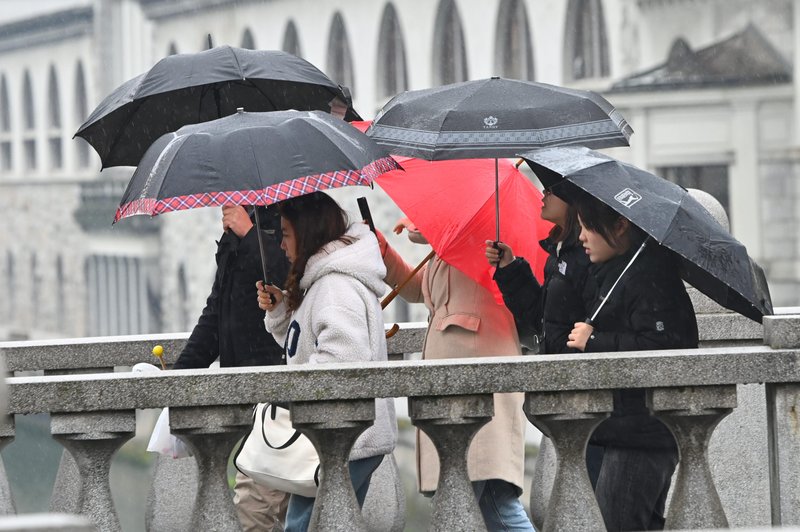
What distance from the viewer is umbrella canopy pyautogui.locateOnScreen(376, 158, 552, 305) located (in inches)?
227

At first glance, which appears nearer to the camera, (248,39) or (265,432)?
(265,432)

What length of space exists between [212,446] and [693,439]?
4.39 ft

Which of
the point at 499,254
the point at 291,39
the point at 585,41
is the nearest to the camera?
the point at 499,254

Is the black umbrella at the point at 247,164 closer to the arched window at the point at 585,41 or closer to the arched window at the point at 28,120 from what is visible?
the arched window at the point at 585,41

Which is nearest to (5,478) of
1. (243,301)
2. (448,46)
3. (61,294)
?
(243,301)

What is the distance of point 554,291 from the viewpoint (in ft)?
17.0

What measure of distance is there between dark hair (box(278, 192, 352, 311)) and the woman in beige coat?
0.75m

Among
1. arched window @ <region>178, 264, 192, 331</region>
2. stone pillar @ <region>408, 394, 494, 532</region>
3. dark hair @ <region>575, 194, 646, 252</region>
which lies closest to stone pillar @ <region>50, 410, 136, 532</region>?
stone pillar @ <region>408, 394, 494, 532</region>

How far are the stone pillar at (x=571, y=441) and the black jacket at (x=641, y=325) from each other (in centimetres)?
19

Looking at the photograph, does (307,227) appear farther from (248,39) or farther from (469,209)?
(248,39)

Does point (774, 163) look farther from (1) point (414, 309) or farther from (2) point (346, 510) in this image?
(2) point (346, 510)

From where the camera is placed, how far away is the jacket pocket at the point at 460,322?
5738mm

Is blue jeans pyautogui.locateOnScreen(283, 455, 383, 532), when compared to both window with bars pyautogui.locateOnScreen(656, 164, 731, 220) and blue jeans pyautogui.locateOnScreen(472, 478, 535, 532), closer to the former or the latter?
blue jeans pyautogui.locateOnScreen(472, 478, 535, 532)

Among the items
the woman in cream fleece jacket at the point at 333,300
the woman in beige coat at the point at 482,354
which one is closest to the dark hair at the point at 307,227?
the woman in cream fleece jacket at the point at 333,300
